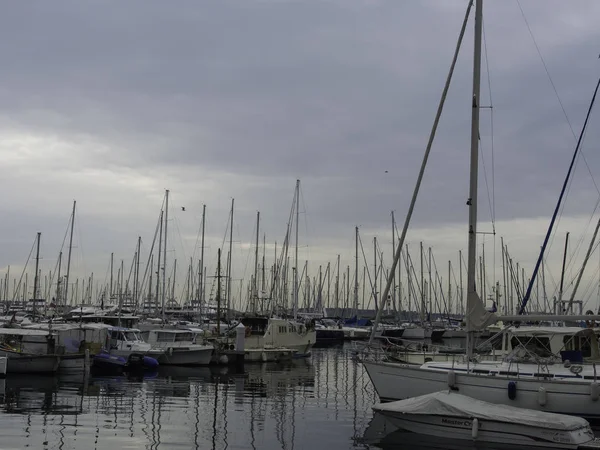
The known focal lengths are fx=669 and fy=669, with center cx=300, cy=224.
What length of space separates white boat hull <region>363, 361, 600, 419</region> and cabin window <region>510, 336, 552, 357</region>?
2.51 meters

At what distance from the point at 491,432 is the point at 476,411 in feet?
2.53

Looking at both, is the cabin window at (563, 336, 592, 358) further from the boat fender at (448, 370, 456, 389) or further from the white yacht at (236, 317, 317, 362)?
the white yacht at (236, 317, 317, 362)

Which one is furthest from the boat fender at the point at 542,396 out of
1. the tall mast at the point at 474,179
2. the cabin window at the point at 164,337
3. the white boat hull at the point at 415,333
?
the white boat hull at the point at 415,333

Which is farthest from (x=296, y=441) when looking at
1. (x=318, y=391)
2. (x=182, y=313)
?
(x=182, y=313)

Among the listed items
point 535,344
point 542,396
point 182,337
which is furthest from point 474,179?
point 182,337

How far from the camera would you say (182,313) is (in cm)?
8988

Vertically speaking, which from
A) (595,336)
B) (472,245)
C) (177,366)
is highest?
(472,245)

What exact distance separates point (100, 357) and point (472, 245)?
81.3 ft

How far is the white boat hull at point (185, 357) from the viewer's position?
45.0 meters

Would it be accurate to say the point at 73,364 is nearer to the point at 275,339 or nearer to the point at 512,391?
the point at 275,339

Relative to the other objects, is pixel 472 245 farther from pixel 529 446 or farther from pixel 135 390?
pixel 135 390

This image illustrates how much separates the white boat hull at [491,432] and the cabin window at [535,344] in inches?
239

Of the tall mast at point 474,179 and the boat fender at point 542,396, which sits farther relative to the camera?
the tall mast at point 474,179

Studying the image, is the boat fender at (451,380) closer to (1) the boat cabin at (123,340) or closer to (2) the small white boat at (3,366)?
(2) the small white boat at (3,366)
